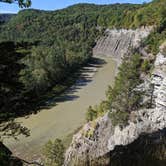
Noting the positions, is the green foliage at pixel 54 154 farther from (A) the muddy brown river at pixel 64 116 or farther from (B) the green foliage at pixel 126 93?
(B) the green foliage at pixel 126 93

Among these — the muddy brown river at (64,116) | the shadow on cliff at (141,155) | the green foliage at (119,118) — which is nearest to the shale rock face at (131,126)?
the green foliage at (119,118)

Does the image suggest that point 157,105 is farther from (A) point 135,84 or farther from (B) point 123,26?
(B) point 123,26

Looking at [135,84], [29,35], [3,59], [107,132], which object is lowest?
[29,35]

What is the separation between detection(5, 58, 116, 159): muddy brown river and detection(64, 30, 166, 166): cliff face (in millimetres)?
4440

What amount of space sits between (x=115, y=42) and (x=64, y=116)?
4254 centimetres

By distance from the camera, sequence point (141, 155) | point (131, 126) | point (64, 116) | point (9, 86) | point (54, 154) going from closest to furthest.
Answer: point (141, 155)
point (9, 86)
point (54, 154)
point (131, 126)
point (64, 116)

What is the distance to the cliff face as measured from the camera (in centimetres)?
2547

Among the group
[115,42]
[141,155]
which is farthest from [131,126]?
[115,42]

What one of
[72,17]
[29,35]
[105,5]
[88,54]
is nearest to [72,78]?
[88,54]

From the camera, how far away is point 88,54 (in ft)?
263

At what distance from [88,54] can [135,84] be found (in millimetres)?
48558

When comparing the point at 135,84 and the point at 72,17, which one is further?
the point at 72,17

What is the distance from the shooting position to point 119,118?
94.8 feet

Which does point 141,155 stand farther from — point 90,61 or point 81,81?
point 90,61
